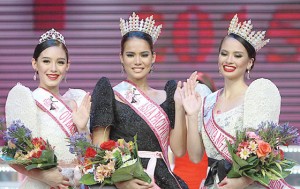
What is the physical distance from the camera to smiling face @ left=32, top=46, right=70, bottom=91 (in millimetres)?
6125

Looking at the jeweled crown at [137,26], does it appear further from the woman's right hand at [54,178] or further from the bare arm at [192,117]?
the woman's right hand at [54,178]

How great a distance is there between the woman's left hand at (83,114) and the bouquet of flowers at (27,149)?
0.27m

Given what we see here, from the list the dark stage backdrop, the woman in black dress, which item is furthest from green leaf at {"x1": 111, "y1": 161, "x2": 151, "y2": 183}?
the dark stage backdrop

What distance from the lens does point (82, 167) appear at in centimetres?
540

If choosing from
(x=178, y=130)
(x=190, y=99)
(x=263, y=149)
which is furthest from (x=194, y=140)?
(x=263, y=149)

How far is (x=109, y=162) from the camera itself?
5301 mm

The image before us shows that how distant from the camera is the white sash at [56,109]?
6.00 metres

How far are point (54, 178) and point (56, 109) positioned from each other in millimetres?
532

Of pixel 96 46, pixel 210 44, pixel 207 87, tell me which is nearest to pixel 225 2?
pixel 210 44

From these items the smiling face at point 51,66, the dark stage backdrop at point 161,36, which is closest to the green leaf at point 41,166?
the smiling face at point 51,66

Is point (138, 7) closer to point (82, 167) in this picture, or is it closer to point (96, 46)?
point (96, 46)

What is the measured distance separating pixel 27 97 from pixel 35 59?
1.27 ft

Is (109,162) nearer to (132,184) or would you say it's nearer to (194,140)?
(132,184)

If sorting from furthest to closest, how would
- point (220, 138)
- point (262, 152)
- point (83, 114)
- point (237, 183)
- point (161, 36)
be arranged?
point (161, 36), point (83, 114), point (220, 138), point (237, 183), point (262, 152)
